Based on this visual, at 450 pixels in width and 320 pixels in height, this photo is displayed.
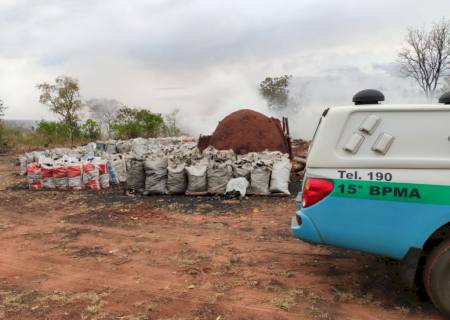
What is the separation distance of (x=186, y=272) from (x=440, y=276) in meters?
2.61

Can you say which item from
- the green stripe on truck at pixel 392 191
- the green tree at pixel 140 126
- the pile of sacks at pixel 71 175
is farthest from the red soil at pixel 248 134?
the green tree at pixel 140 126

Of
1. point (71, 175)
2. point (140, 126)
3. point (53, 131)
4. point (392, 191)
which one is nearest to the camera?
point (392, 191)

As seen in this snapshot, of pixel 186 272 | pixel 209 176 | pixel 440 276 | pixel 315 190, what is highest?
pixel 315 190

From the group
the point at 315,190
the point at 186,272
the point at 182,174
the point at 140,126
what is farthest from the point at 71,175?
the point at 140,126

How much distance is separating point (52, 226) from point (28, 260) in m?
1.86

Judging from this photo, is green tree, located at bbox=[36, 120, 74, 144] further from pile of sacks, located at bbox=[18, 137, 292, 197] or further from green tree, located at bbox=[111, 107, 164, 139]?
pile of sacks, located at bbox=[18, 137, 292, 197]

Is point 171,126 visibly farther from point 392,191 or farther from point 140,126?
point 392,191

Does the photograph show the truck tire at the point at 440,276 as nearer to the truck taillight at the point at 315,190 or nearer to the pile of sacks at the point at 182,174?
the truck taillight at the point at 315,190

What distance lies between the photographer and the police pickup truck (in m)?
3.38

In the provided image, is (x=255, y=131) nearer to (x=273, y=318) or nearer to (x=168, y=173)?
(x=168, y=173)

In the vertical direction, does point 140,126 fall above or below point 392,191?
above

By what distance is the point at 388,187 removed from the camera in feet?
11.2

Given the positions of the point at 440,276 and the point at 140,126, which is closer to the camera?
the point at 440,276

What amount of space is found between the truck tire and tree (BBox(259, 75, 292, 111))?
4404cm
